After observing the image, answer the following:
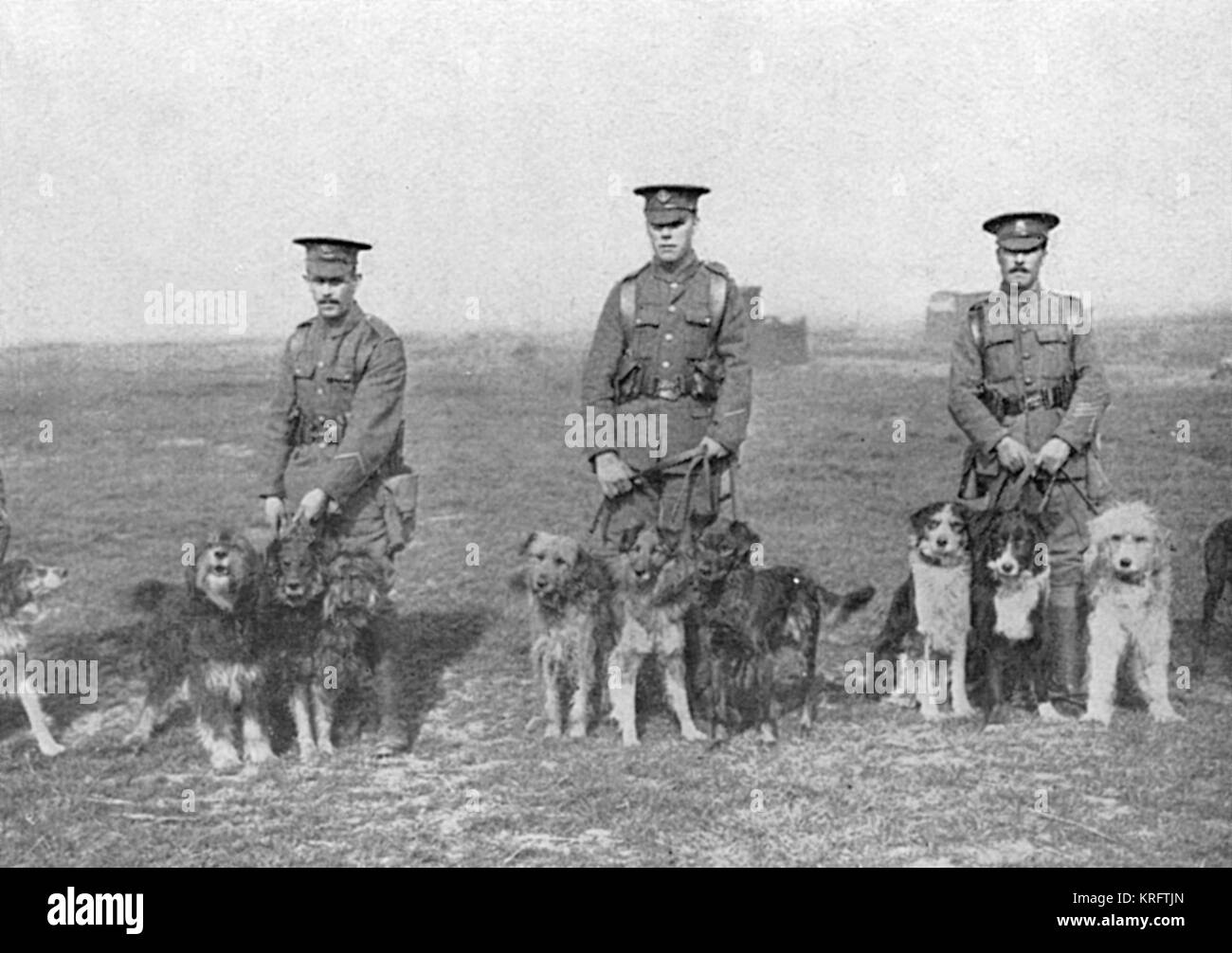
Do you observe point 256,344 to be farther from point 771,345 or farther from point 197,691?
point 771,345

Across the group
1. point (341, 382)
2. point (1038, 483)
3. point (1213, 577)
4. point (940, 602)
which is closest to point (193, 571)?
point (341, 382)

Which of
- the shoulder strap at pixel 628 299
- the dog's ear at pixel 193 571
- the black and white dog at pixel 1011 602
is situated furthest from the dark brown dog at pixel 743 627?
the dog's ear at pixel 193 571

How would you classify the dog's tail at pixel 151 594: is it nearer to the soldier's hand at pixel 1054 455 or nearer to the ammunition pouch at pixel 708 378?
the ammunition pouch at pixel 708 378

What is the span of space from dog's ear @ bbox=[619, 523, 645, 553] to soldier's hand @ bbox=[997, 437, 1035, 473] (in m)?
1.91

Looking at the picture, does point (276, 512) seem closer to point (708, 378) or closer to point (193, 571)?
point (193, 571)

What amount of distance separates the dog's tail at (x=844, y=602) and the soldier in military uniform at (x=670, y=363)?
85 centimetres

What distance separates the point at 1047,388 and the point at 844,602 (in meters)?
1.59

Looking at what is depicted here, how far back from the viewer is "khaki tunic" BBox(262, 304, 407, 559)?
6.50 m

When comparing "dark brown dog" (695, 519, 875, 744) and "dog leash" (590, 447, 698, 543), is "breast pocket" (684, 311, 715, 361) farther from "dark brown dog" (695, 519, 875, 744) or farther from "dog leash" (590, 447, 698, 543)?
"dark brown dog" (695, 519, 875, 744)

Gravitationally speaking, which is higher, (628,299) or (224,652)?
(628,299)

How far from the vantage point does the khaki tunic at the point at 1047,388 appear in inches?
258

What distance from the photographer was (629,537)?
21.7ft

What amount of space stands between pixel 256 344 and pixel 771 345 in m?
3.35

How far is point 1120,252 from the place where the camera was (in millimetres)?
7316
